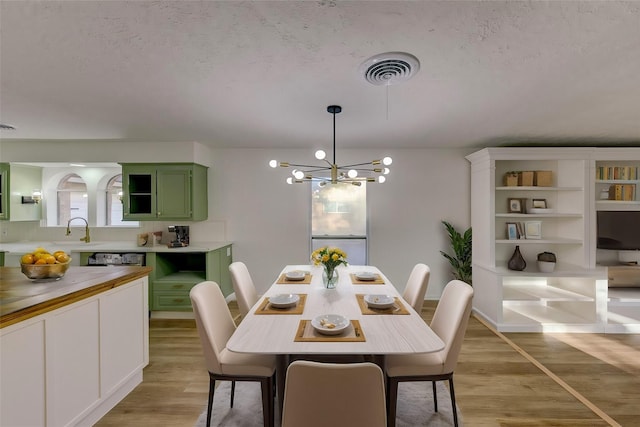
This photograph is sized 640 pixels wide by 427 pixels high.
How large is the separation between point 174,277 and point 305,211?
6.58 feet

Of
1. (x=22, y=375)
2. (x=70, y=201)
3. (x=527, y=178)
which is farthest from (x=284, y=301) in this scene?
(x=70, y=201)

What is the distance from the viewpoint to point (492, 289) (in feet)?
11.5

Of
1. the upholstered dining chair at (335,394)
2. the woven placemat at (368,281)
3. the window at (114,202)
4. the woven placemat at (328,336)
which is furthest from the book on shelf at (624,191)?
the window at (114,202)

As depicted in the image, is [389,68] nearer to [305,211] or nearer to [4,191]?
[305,211]

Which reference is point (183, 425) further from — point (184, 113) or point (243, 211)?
point (243, 211)

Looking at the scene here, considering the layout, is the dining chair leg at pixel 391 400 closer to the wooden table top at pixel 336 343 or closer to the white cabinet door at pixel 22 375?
the wooden table top at pixel 336 343

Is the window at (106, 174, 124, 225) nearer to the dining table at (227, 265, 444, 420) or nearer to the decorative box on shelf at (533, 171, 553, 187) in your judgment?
the dining table at (227, 265, 444, 420)

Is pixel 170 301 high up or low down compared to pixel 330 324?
down

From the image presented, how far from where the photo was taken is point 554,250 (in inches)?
155

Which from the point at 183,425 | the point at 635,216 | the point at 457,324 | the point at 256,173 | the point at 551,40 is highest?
the point at 551,40

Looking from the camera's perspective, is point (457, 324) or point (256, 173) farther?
point (256, 173)

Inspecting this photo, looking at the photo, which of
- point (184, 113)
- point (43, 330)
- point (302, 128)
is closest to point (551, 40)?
point (302, 128)

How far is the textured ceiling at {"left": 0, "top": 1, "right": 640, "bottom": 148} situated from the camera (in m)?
1.34

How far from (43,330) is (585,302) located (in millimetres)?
5077
